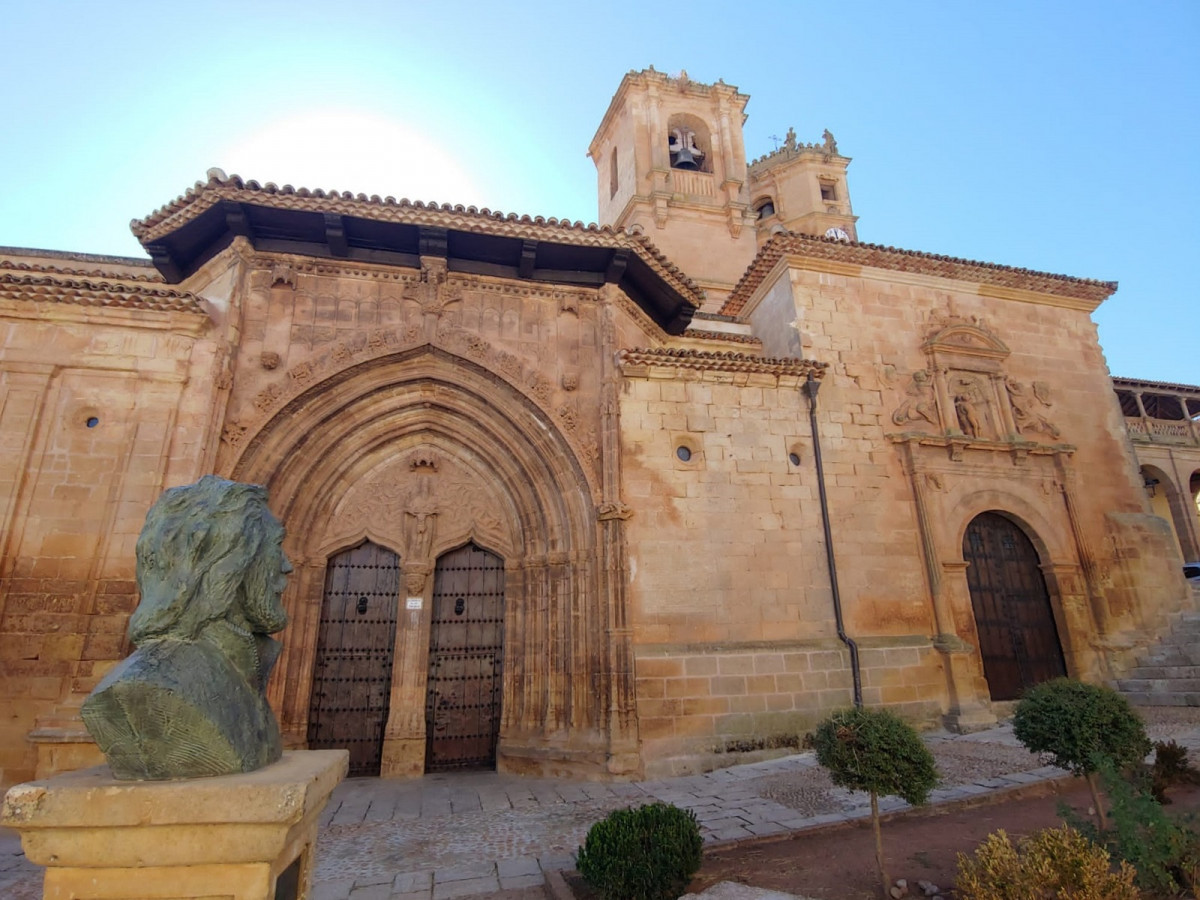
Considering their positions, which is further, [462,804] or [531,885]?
[462,804]

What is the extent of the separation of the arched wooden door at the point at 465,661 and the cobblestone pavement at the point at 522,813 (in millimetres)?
Result: 515

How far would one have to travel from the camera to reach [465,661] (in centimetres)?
896

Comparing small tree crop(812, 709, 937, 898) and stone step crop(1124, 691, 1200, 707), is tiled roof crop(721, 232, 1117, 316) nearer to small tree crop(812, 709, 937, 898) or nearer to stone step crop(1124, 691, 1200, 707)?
stone step crop(1124, 691, 1200, 707)

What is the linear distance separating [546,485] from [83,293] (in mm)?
6643

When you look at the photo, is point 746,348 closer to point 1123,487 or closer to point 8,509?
point 1123,487

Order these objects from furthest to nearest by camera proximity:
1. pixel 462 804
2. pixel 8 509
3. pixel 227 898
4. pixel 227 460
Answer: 1. pixel 227 460
2. pixel 8 509
3. pixel 462 804
4. pixel 227 898

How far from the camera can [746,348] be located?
11.8 m

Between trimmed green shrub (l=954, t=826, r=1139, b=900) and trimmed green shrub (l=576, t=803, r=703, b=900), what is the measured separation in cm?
158

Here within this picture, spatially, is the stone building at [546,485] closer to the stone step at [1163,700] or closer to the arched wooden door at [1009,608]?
the arched wooden door at [1009,608]

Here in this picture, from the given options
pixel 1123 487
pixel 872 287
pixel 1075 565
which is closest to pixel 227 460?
pixel 872 287

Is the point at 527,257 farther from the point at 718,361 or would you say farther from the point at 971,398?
the point at 971,398

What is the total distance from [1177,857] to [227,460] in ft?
31.0

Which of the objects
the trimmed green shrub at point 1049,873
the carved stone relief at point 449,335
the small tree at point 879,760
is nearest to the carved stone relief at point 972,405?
the carved stone relief at point 449,335

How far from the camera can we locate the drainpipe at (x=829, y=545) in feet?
27.8
